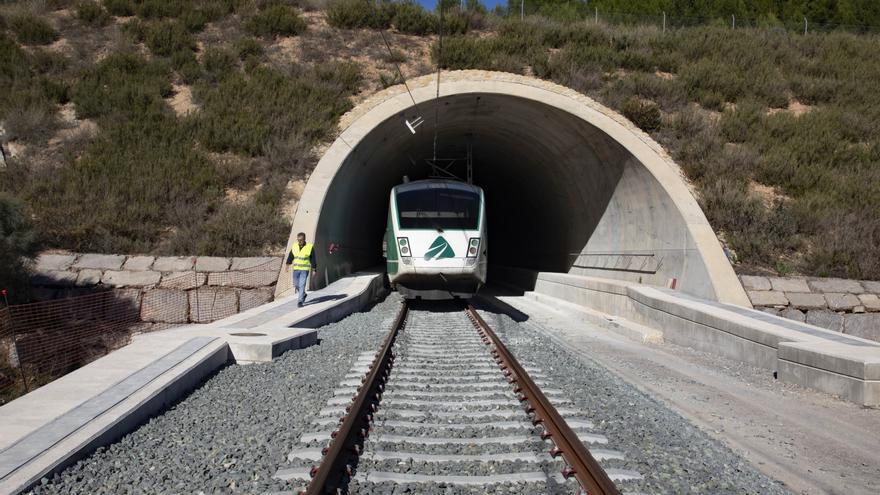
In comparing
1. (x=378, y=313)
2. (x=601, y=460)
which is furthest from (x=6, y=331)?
(x=601, y=460)

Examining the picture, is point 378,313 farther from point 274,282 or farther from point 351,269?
point 351,269

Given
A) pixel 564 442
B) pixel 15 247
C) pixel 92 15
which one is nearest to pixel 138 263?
pixel 15 247

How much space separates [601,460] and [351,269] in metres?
17.0

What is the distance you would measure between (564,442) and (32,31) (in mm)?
24999

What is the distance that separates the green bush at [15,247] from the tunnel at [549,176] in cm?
491

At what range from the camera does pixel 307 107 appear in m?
19.2

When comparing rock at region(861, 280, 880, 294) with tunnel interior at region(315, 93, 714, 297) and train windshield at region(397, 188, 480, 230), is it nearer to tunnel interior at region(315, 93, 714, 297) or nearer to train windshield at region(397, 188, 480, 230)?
tunnel interior at region(315, 93, 714, 297)

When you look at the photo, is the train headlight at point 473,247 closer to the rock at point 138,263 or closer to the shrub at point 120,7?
the rock at point 138,263

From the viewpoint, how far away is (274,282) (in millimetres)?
14469

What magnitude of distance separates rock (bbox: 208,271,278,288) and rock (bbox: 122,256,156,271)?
1.34m

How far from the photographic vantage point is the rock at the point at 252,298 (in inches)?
558

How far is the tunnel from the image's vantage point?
1421 centimetres

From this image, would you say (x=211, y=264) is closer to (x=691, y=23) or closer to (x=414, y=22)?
(x=414, y=22)

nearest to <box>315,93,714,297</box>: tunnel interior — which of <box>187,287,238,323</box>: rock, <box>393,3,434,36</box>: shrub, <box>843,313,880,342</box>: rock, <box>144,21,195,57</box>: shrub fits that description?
<box>187,287,238,323</box>: rock
